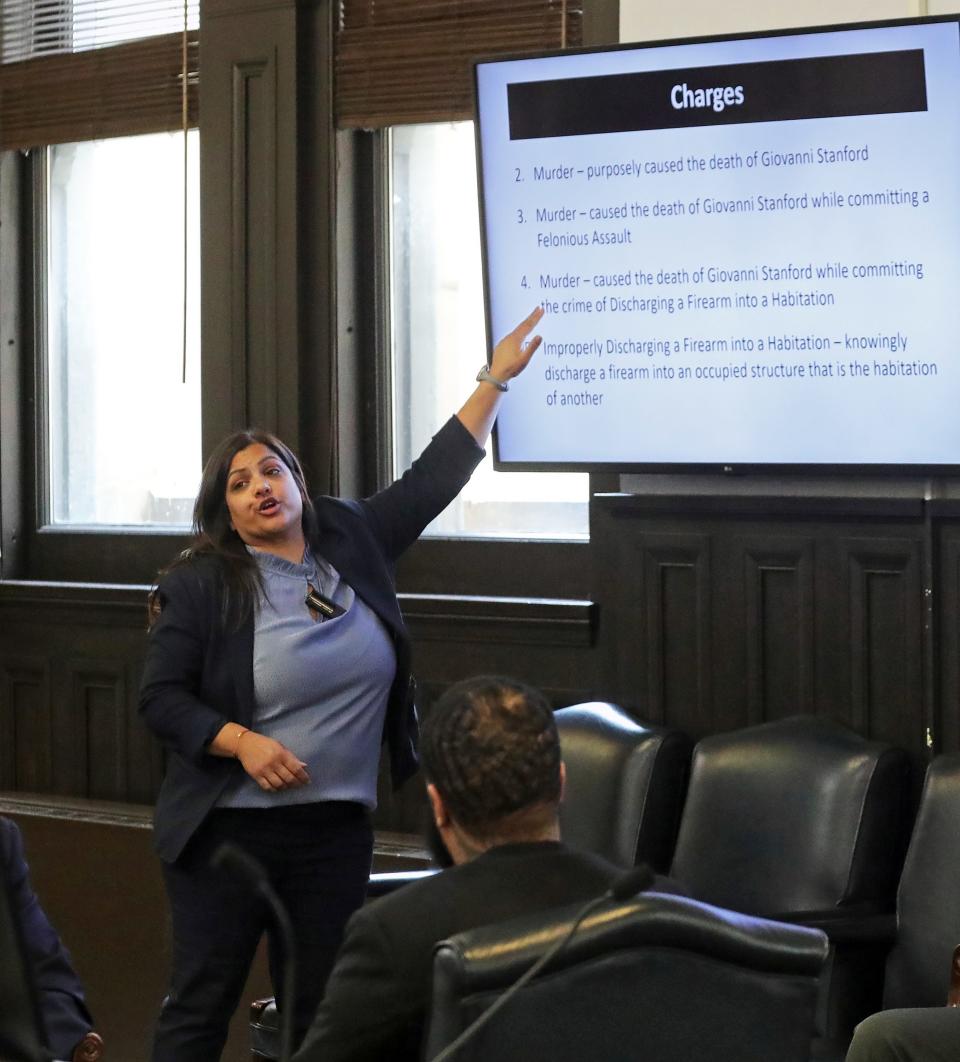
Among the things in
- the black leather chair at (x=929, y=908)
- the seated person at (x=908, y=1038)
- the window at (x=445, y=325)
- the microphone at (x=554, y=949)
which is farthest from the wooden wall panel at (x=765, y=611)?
the microphone at (x=554, y=949)

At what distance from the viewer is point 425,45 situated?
381 cm

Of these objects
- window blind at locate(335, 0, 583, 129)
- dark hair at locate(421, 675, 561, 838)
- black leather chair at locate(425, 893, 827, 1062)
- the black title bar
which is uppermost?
window blind at locate(335, 0, 583, 129)

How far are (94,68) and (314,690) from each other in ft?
7.19

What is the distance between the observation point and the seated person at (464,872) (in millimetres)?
1559

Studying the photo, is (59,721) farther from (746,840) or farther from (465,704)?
(465,704)

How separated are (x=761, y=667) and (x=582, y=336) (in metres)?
0.79

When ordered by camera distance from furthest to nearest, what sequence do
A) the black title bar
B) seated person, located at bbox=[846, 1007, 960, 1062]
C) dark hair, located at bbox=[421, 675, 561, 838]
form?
the black title bar
seated person, located at bbox=[846, 1007, 960, 1062]
dark hair, located at bbox=[421, 675, 561, 838]

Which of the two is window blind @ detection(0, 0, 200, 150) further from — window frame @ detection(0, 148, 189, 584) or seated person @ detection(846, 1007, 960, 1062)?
seated person @ detection(846, 1007, 960, 1062)

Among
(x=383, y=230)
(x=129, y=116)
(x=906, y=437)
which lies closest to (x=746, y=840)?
(x=906, y=437)

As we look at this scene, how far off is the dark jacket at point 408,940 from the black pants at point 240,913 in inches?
50.0

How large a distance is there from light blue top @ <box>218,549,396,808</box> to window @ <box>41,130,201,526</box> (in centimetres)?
143

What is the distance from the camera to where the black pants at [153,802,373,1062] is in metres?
2.82

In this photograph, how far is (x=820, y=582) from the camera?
10.8 feet

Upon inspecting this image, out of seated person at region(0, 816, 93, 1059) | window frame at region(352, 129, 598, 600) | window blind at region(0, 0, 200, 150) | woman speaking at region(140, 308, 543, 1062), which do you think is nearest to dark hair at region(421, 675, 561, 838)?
seated person at region(0, 816, 93, 1059)
